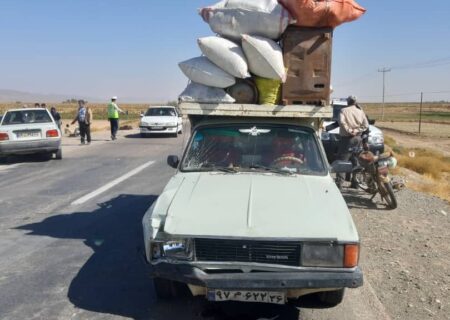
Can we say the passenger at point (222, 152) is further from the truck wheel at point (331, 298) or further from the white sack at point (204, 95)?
the truck wheel at point (331, 298)

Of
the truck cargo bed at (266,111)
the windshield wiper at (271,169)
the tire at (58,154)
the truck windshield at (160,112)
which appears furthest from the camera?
the truck windshield at (160,112)

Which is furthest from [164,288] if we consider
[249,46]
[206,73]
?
[249,46]

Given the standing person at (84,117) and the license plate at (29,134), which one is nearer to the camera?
the license plate at (29,134)

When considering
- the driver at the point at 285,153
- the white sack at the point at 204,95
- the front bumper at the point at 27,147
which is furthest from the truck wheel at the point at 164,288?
the front bumper at the point at 27,147

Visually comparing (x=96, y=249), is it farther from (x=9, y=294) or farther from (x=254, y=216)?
(x=254, y=216)

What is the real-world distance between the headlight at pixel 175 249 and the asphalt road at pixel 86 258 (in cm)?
53

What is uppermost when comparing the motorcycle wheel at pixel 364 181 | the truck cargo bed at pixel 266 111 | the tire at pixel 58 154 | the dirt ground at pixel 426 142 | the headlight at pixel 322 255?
the truck cargo bed at pixel 266 111

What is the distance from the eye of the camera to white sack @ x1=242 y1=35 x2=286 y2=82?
18.7 ft

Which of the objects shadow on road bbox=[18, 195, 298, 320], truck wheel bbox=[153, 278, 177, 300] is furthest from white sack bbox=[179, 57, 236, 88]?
truck wheel bbox=[153, 278, 177, 300]

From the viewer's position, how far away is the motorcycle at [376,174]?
8367 millimetres

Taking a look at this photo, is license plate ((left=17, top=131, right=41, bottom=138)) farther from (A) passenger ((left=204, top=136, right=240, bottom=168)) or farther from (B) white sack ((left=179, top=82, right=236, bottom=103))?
(A) passenger ((left=204, top=136, right=240, bottom=168))

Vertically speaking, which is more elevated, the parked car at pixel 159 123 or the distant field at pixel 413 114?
the parked car at pixel 159 123

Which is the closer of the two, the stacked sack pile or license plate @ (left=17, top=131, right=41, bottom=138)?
the stacked sack pile

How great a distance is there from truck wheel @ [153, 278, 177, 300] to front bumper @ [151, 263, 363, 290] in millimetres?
673
